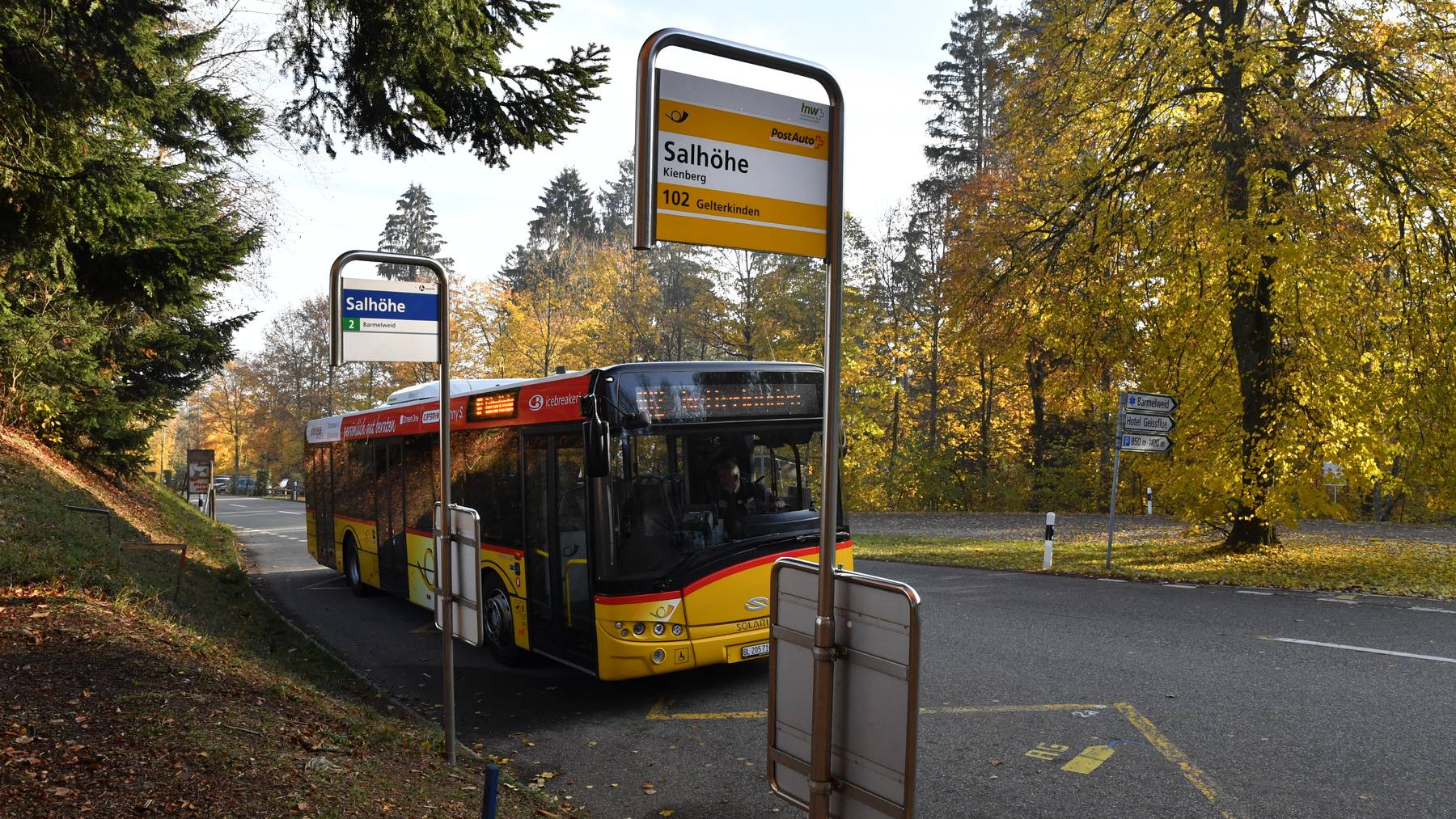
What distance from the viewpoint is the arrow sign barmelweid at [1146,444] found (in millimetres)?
15234

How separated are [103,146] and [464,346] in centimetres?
3289

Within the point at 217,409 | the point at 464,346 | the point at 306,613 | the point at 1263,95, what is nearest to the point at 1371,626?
the point at 1263,95

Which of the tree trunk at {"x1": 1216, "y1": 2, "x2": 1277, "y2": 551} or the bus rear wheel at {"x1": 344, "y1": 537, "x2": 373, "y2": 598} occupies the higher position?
the tree trunk at {"x1": 1216, "y1": 2, "x2": 1277, "y2": 551}

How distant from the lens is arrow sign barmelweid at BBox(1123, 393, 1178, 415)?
50.2 feet

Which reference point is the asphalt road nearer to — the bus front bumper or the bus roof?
the bus front bumper

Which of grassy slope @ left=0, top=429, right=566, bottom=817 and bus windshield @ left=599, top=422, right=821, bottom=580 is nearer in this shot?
grassy slope @ left=0, top=429, right=566, bottom=817

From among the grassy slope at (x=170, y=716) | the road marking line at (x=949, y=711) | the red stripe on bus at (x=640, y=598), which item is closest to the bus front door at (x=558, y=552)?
the red stripe on bus at (x=640, y=598)

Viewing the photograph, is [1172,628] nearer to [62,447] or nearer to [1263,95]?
[1263,95]

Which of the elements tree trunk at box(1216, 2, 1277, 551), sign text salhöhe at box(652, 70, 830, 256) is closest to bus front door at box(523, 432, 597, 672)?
sign text salhöhe at box(652, 70, 830, 256)

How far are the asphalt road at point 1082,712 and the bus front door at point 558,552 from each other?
53cm

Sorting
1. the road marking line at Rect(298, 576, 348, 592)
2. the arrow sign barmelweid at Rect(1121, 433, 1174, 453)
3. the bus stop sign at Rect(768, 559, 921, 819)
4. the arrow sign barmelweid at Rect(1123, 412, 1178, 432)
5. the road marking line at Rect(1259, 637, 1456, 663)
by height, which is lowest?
the road marking line at Rect(298, 576, 348, 592)

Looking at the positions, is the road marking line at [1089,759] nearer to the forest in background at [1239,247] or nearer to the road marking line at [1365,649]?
the road marking line at [1365,649]

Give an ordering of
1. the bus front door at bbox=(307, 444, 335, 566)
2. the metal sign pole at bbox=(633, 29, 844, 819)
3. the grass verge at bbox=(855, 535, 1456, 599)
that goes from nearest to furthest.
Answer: the metal sign pole at bbox=(633, 29, 844, 819) < the grass verge at bbox=(855, 535, 1456, 599) < the bus front door at bbox=(307, 444, 335, 566)

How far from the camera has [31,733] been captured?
4.76 meters
